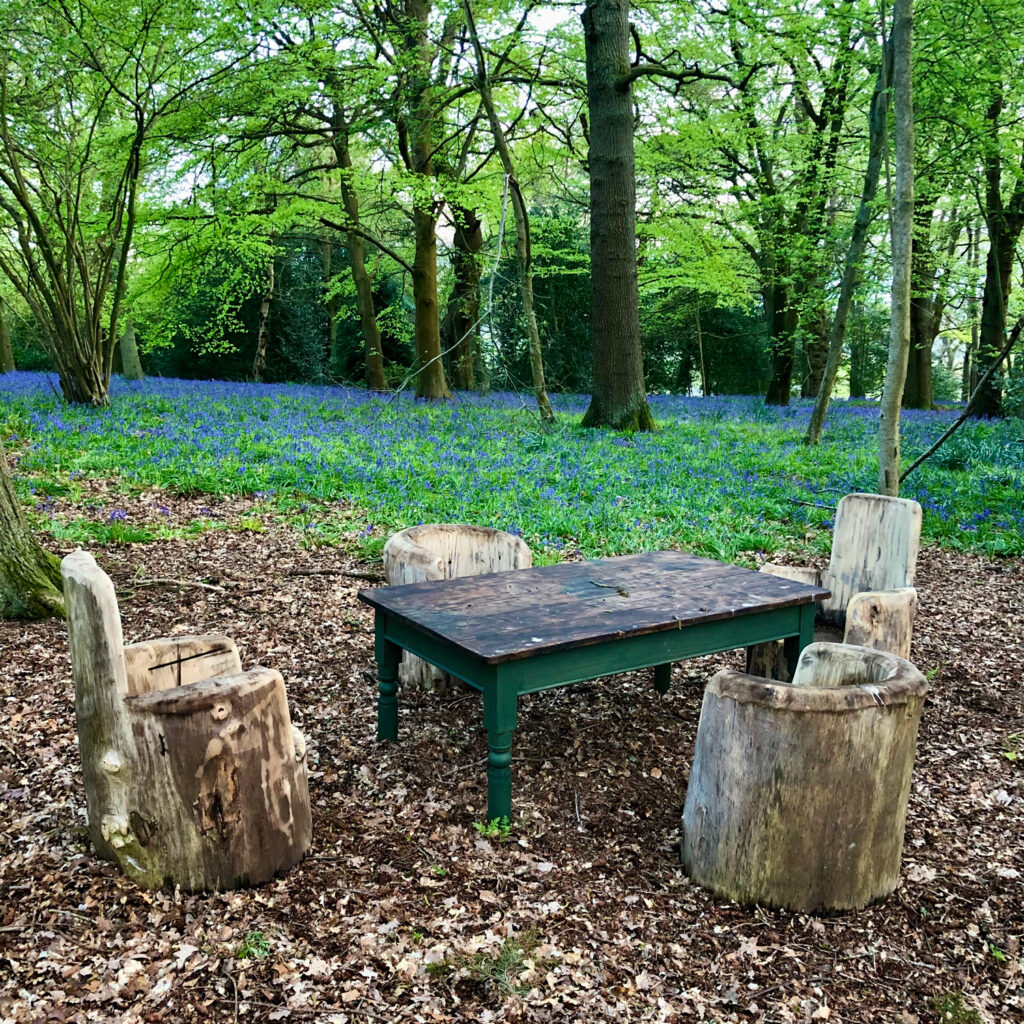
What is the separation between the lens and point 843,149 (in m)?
16.5

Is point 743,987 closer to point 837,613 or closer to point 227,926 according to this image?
point 227,926

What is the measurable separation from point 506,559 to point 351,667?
105 centimetres

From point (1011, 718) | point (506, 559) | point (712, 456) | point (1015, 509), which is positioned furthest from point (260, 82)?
point (1011, 718)

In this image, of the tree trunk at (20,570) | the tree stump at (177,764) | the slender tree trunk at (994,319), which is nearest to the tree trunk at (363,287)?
the slender tree trunk at (994,319)

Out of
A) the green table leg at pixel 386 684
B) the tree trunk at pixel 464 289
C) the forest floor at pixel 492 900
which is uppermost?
the tree trunk at pixel 464 289

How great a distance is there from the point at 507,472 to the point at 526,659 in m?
6.11

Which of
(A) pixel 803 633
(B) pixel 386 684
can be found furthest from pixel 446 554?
(A) pixel 803 633

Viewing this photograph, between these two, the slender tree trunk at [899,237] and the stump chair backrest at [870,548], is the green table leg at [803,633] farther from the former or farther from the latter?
the slender tree trunk at [899,237]

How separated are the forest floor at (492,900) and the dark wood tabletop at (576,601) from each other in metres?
0.75

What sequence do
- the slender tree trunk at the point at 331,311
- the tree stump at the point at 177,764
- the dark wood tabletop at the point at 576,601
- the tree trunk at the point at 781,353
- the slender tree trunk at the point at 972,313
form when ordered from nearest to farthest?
the tree stump at the point at 177,764 → the dark wood tabletop at the point at 576,601 → the slender tree trunk at the point at 972,313 → the tree trunk at the point at 781,353 → the slender tree trunk at the point at 331,311

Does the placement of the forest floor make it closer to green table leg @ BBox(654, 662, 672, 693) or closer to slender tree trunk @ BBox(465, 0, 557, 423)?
green table leg @ BBox(654, 662, 672, 693)

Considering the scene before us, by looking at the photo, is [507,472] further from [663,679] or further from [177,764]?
[177,764]

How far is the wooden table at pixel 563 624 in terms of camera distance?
2.86m

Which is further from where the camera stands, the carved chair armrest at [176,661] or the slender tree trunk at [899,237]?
the slender tree trunk at [899,237]
